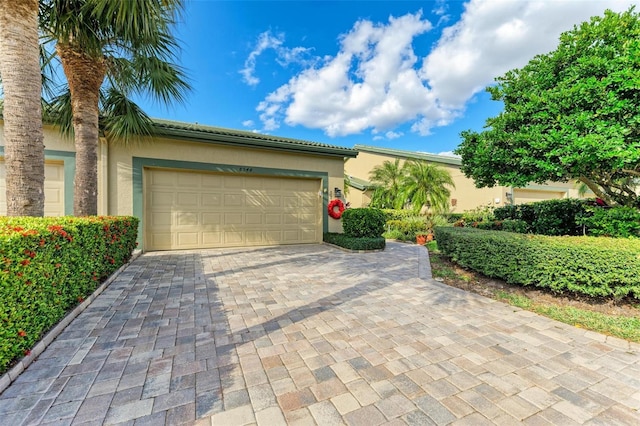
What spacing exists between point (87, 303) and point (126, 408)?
8.43 feet

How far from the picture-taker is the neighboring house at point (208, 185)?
277 inches

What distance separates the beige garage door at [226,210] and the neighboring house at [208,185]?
3 centimetres

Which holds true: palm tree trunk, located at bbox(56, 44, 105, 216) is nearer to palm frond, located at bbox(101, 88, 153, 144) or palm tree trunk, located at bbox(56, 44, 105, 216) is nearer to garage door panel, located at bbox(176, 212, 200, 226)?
palm frond, located at bbox(101, 88, 153, 144)

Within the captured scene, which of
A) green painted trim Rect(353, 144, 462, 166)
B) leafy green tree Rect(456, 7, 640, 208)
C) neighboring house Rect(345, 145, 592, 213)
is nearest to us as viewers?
leafy green tree Rect(456, 7, 640, 208)

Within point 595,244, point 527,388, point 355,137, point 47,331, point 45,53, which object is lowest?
point 527,388

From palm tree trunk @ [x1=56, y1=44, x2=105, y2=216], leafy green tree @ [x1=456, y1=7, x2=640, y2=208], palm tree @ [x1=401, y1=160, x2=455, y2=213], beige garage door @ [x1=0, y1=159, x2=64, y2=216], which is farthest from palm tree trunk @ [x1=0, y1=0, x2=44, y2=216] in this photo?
palm tree @ [x1=401, y1=160, x2=455, y2=213]

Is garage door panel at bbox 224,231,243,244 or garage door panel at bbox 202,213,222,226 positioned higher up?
garage door panel at bbox 202,213,222,226

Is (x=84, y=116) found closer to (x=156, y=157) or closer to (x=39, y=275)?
(x=156, y=157)

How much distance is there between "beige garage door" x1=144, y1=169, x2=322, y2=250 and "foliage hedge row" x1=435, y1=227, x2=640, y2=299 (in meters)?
5.89

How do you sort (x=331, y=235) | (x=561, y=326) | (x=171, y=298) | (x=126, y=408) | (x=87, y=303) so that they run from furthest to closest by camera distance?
(x=331, y=235) < (x=171, y=298) < (x=87, y=303) < (x=561, y=326) < (x=126, y=408)

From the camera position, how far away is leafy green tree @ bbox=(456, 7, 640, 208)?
371 cm

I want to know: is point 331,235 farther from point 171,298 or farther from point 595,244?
point 595,244

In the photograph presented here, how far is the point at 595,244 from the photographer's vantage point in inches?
144

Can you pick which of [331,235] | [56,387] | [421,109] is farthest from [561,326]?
[421,109]
